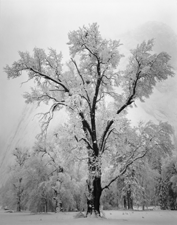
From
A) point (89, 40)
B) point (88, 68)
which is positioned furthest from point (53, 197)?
point (89, 40)

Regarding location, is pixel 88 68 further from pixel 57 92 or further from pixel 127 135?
pixel 127 135

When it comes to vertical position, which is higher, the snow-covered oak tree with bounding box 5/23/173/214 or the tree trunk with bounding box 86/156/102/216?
the snow-covered oak tree with bounding box 5/23/173/214

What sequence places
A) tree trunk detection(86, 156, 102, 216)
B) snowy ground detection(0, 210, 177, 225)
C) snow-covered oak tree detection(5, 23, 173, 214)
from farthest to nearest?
snow-covered oak tree detection(5, 23, 173, 214), tree trunk detection(86, 156, 102, 216), snowy ground detection(0, 210, 177, 225)

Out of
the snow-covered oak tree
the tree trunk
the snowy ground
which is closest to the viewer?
the snowy ground

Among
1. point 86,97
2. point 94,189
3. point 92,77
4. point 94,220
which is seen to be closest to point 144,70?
point 92,77

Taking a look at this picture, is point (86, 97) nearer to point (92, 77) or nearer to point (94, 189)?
point (92, 77)

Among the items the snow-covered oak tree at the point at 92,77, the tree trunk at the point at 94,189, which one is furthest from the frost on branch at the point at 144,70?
the tree trunk at the point at 94,189

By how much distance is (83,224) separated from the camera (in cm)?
396

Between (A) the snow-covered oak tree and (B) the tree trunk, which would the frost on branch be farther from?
(B) the tree trunk

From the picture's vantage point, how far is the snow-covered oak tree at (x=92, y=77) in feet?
17.7

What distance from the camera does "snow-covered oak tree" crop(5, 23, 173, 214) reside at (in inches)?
212

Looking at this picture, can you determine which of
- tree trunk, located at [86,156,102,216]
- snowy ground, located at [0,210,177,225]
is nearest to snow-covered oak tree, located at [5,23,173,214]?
tree trunk, located at [86,156,102,216]

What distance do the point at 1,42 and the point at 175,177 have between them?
1091 cm

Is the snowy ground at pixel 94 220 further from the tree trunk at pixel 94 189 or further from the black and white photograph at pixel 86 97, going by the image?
the tree trunk at pixel 94 189
